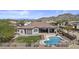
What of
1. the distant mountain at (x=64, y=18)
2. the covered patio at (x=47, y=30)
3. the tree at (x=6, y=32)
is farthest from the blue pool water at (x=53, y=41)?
the tree at (x=6, y=32)

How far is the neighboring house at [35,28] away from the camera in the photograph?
7.54 feet

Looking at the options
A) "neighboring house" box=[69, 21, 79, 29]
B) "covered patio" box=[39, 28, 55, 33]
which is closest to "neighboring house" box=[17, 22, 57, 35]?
"covered patio" box=[39, 28, 55, 33]

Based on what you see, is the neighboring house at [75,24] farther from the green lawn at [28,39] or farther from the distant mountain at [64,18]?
the green lawn at [28,39]

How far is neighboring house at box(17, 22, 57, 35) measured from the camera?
7.54 ft

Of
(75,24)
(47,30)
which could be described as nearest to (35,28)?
(47,30)

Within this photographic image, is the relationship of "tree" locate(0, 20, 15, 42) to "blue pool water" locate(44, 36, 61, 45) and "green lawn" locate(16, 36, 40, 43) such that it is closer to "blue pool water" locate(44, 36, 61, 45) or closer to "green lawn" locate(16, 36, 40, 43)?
"green lawn" locate(16, 36, 40, 43)

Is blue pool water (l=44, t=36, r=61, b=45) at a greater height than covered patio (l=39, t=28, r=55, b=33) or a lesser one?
lesser

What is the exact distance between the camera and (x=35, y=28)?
2.31 meters

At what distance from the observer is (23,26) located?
7.56ft

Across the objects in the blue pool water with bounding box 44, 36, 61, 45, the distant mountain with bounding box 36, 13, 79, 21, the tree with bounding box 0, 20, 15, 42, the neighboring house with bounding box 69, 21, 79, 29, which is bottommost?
the blue pool water with bounding box 44, 36, 61, 45

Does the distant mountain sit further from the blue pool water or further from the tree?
the tree
